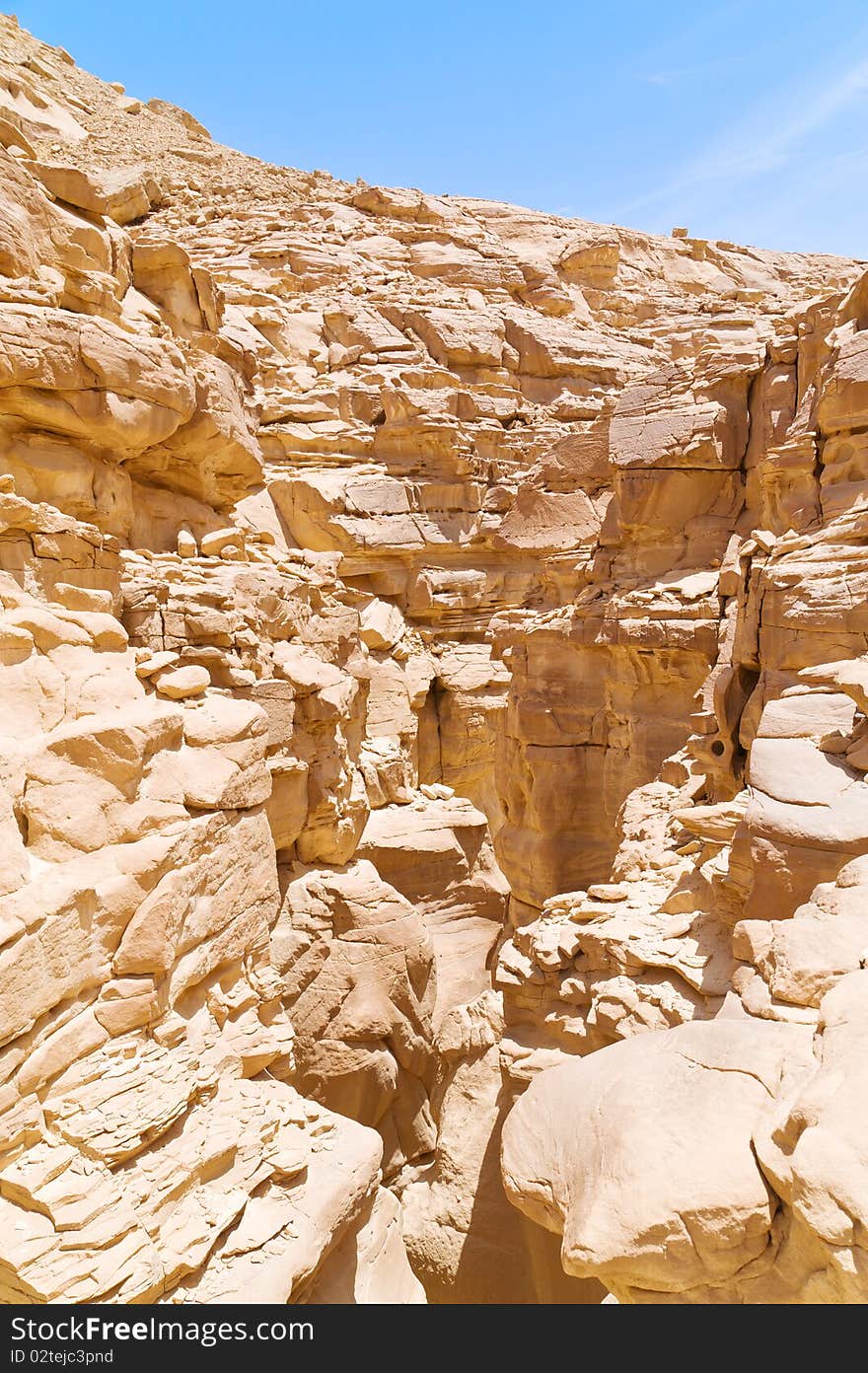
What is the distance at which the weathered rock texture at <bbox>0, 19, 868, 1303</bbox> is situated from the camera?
3527 millimetres

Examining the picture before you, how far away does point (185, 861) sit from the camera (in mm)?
5965

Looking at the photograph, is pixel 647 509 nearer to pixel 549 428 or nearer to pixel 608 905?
pixel 608 905

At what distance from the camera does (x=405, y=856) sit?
527 inches

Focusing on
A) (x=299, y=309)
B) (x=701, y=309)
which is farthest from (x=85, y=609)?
(x=701, y=309)
